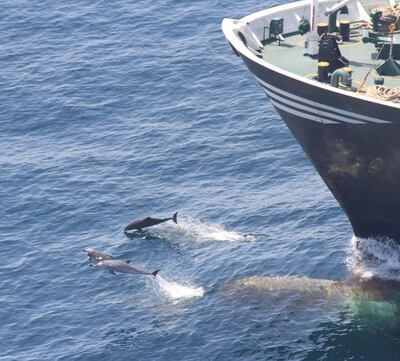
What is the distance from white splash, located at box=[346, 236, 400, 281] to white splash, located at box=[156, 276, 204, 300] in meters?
7.35

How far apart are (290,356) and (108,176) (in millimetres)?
22903

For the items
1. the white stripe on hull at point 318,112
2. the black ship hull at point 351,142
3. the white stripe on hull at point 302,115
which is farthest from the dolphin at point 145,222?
the white stripe on hull at point 318,112

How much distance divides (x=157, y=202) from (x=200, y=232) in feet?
15.9

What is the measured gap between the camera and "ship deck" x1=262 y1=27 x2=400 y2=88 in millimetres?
47500

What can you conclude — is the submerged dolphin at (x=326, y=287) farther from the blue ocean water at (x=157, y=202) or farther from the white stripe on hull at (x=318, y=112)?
the white stripe on hull at (x=318, y=112)

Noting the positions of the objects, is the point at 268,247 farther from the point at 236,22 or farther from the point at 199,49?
the point at 199,49

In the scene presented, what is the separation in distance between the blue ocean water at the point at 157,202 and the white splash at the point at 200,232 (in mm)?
111

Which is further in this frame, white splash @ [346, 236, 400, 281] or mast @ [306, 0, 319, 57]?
white splash @ [346, 236, 400, 281]

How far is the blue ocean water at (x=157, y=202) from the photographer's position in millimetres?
47312

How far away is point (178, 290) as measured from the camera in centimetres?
5094

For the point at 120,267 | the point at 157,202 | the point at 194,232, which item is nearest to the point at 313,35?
the point at 194,232

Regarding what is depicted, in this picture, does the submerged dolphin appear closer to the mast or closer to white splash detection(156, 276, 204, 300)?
white splash detection(156, 276, 204, 300)

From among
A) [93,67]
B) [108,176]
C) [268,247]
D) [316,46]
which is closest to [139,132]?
[108,176]

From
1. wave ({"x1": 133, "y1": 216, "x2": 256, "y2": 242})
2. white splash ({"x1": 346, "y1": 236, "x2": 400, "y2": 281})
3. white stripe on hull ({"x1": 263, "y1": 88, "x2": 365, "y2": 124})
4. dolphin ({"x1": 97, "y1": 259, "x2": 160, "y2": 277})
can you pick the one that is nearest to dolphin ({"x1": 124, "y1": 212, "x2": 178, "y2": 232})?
wave ({"x1": 133, "y1": 216, "x2": 256, "y2": 242})
